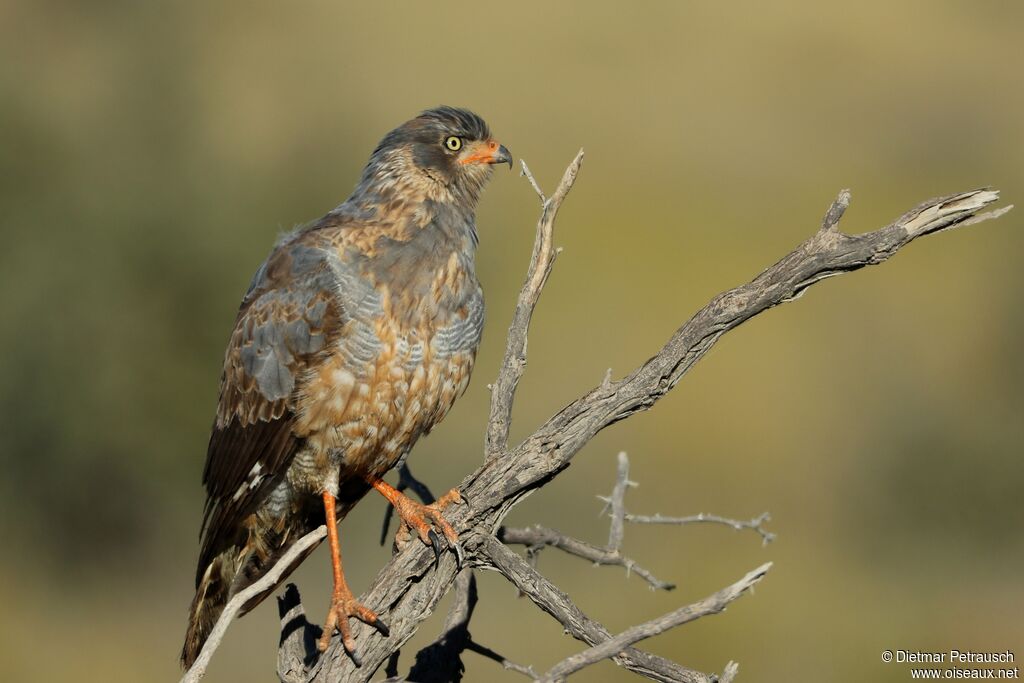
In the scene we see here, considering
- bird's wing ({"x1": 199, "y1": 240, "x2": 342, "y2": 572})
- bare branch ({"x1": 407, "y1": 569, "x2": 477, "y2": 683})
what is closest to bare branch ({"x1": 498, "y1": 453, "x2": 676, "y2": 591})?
bare branch ({"x1": 407, "y1": 569, "x2": 477, "y2": 683})

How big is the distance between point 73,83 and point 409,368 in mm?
22514

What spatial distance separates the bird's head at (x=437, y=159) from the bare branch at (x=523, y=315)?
42.4 inches

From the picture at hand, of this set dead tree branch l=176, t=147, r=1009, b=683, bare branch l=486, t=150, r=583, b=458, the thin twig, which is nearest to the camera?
dead tree branch l=176, t=147, r=1009, b=683

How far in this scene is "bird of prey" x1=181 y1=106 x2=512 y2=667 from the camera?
543 centimetres

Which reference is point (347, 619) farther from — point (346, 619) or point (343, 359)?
point (343, 359)

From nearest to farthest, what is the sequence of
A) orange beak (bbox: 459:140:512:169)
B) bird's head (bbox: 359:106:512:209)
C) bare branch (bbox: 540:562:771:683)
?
bare branch (bbox: 540:562:771:683) < bird's head (bbox: 359:106:512:209) < orange beak (bbox: 459:140:512:169)

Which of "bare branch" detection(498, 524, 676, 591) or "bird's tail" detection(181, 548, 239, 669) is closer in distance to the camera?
"bare branch" detection(498, 524, 676, 591)

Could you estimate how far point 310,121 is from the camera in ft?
85.5

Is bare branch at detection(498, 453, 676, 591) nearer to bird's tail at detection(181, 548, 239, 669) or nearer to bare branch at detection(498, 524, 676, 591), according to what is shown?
bare branch at detection(498, 524, 676, 591)

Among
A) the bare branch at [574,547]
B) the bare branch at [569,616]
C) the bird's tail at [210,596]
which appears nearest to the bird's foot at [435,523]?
the bare branch at [569,616]

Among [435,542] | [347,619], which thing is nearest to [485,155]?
[435,542]

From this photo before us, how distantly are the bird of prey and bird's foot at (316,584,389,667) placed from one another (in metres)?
0.13

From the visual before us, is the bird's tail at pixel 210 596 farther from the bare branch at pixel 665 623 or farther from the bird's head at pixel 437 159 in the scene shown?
the bare branch at pixel 665 623

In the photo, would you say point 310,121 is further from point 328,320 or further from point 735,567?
point 328,320
